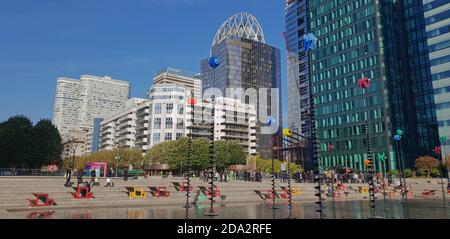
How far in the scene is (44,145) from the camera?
73438mm

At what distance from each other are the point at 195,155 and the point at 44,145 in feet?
115

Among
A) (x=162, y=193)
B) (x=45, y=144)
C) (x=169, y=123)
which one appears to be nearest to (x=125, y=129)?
(x=169, y=123)

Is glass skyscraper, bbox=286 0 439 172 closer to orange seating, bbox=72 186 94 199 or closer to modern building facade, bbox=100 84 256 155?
modern building facade, bbox=100 84 256 155

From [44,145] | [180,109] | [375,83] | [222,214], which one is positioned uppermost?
[375,83]

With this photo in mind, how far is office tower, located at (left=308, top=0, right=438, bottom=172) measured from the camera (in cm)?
9306

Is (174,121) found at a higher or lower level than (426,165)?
higher

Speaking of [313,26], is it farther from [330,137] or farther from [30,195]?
[30,195]

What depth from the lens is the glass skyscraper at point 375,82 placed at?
3664 inches

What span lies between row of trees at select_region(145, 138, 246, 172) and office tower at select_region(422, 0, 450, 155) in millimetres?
54048

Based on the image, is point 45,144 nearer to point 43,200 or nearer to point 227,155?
point 227,155

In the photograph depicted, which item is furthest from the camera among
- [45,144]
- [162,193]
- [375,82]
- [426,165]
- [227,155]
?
[227,155]

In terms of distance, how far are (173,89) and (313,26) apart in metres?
58.8

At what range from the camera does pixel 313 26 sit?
114750mm
